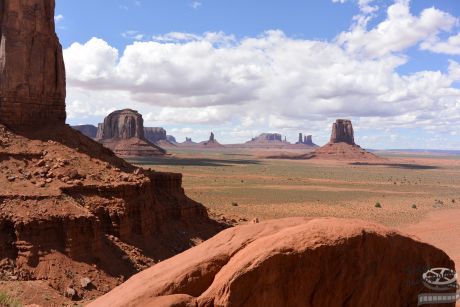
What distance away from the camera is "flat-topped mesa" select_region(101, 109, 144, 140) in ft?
488

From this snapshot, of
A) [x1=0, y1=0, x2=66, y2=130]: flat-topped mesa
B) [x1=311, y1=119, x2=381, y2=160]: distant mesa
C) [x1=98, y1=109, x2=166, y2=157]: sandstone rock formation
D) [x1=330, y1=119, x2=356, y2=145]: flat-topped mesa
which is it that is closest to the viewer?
[x1=0, y1=0, x2=66, y2=130]: flat-topped mesa

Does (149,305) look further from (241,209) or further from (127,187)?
(241,209)

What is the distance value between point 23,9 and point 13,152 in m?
7.29

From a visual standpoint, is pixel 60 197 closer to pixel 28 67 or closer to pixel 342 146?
pixel 28 67

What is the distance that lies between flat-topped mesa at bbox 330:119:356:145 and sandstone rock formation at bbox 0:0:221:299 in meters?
160

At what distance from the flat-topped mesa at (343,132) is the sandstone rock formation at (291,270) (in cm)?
17627

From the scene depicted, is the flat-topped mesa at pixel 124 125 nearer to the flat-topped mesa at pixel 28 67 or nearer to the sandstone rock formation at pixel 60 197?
the sandstone rock formation at pixel 60 197

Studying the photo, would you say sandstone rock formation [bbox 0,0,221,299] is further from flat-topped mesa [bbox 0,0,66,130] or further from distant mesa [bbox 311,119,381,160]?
distant mesa [bbox 311,119,381,160]

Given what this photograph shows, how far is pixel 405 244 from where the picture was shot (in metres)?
7.75

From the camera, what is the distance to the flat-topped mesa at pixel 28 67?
67.8 ft

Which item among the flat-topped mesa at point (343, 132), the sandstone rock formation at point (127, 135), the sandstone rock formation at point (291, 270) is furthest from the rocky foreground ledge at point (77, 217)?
the flat-topped mesa at point (343, 132)

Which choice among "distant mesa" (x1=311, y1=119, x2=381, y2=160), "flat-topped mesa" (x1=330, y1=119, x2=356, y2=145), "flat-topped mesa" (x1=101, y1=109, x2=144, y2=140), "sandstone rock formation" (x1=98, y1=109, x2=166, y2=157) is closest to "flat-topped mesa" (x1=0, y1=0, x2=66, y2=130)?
"sandstone rock formation" (x1=98, y1=109, x2=166, y2=157)

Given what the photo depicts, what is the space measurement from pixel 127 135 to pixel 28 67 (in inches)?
5118

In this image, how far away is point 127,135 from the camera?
149 meters
